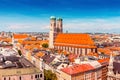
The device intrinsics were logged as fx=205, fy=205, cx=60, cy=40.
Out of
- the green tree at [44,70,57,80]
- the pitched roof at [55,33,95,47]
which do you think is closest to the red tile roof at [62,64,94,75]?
the green tree at [44,70,57,80]

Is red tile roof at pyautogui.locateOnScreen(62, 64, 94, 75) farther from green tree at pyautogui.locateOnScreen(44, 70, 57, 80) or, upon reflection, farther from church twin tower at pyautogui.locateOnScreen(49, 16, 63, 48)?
church twin tower at pyautogui.locateOnScreen(49, 16, 63, 48)

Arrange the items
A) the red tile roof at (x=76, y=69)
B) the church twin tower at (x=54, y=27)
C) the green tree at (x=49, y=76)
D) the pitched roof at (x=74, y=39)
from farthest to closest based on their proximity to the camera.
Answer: the church twin tower at (x=54, y=27) < the pitched roof at (x=74, y=39) < the green tree at (x=49, y=76) < the red tile roof at (x=76, y=69)

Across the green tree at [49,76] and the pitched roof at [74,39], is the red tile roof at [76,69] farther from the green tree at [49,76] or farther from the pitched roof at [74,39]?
the pitched roof at [74,39]

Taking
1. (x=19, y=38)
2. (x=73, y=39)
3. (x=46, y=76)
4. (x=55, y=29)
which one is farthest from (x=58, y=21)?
(x=46, y=76)

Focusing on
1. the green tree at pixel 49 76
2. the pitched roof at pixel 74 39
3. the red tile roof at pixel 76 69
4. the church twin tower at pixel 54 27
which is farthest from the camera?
the church twin tower at pixel 54 27

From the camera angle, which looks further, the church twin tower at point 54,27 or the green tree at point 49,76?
the church twin tower at point 54,27

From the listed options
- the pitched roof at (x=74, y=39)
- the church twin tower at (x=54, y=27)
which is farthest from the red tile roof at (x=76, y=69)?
the church twin tower at (x=54, y=27)

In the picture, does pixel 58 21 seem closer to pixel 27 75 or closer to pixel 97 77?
pixel 97 77

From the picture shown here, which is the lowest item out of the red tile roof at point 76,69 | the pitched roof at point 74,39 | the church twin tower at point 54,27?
→ the red tile roof at point 76,69

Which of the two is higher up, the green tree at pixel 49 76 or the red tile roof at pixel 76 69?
the red tile roof at pixel 76 69
